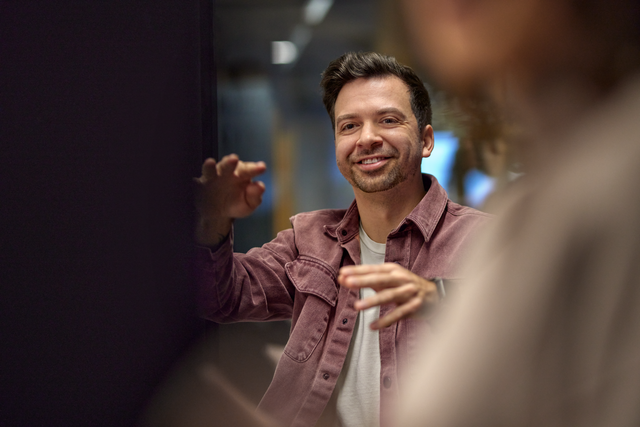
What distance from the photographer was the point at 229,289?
846 millimetres

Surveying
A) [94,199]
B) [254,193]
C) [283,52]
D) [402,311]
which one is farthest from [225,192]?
[283,52]

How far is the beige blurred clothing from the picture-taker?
0.38 metres

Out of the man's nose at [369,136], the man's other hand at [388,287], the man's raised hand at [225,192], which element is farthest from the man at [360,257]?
the man's other hand at [388,287]

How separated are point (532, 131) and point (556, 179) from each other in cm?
6

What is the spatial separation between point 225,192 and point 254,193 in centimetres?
4

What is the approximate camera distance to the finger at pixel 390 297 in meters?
0.45

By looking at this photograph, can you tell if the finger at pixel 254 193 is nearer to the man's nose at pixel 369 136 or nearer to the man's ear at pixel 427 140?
the man's nose at pixel 369 136

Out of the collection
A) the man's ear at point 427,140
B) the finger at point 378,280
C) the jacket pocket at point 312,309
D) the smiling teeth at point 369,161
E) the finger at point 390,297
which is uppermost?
the man's ear at point 427,140

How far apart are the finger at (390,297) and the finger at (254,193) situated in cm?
19

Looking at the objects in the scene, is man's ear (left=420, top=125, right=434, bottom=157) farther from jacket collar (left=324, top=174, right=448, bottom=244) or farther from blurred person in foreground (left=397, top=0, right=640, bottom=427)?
blurred person in foreground (left=397, top=0, right=640, bottom=427)

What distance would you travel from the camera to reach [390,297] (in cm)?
46

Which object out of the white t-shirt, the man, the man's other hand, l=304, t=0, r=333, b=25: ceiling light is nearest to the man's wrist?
the man's other hand

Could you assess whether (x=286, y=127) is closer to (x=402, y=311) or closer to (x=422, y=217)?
(x=422, y=217)

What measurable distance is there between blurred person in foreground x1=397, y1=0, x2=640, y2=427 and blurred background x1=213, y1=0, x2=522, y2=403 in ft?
0.65
